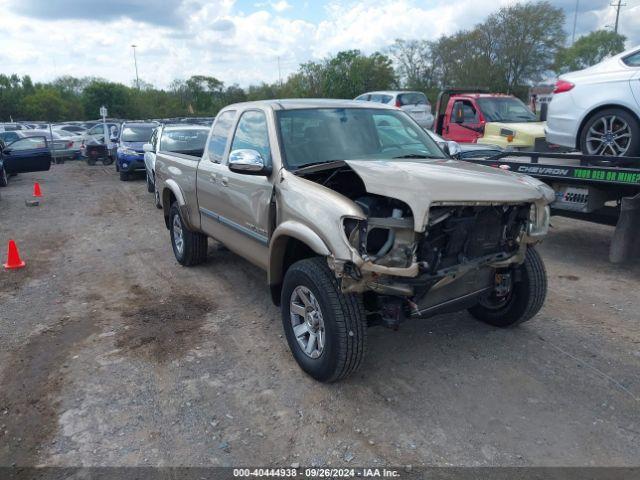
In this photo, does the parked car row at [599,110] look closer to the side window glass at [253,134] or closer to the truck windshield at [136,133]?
the side window glass at [253,134]

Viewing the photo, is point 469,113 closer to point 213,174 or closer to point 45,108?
point 213,174

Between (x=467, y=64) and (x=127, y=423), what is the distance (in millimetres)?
44886

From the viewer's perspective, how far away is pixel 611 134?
650 cm

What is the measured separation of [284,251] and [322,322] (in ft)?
2.44

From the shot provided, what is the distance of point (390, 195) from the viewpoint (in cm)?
319

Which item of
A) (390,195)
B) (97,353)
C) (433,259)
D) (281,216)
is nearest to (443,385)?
(433,259)

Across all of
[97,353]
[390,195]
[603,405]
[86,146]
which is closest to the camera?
[390,195]

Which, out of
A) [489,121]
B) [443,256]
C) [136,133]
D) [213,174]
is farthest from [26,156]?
[443,256]

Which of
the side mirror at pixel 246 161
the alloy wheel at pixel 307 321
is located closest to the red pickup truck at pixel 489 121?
the side mirror at pixel 246 161

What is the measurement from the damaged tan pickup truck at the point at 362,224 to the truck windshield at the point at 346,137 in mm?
12

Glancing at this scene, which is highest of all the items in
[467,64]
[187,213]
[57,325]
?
[467,64]

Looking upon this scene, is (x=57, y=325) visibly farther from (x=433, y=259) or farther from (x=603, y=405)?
(x=603, y=405)

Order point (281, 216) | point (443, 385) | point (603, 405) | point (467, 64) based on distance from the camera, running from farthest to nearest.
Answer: point (467, 64) < point (281, 216) < point (443, 385) < point (603, 405)

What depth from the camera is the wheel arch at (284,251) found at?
12.2 feet
